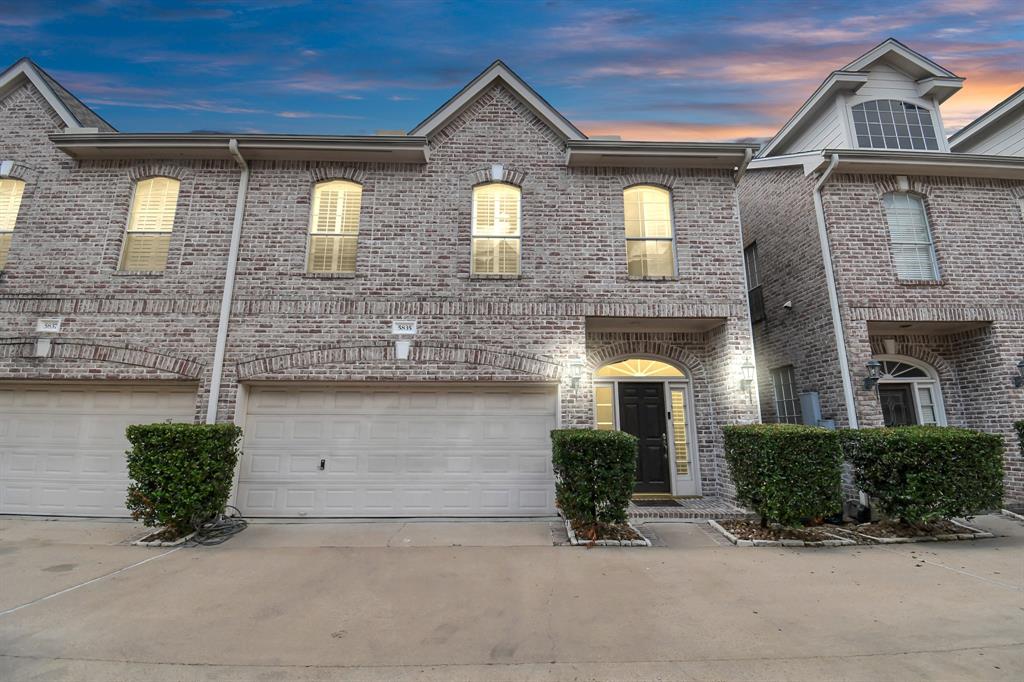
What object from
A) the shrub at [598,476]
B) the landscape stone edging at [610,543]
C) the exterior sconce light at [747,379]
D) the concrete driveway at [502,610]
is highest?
the exterior sconce light at [747,379]

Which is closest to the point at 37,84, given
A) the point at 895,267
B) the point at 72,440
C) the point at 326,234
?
the point at 326,234

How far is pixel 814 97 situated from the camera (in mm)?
9711

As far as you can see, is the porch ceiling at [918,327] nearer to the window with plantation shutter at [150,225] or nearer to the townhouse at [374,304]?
the townhouse at [374,304]

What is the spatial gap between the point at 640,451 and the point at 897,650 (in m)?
5.07

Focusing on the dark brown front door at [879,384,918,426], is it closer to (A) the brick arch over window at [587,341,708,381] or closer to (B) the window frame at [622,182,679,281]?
(A) the brick arch over window at [587,341,708,381]

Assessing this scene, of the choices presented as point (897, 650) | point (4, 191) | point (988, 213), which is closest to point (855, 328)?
point (988, 213)

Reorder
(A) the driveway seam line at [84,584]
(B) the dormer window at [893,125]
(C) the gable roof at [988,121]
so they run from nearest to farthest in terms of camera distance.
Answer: (A) the driveway seam line at [84,584]
(B) the dormer window at [893,125]
(C) the gable roof at [988,121]

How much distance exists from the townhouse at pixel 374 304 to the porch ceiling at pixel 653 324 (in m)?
0.07

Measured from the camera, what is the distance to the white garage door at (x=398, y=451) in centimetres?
706

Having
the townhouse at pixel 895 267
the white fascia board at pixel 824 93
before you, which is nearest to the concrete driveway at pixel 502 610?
the townhouse at pixel 895 267

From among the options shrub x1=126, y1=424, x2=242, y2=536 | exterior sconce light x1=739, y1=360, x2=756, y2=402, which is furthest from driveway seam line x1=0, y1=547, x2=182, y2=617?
exterior sconce light x1=739, y1=360, x2=756, y2=402

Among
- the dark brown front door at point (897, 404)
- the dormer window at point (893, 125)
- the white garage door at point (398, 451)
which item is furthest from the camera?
the dormer window at point (893, 125)

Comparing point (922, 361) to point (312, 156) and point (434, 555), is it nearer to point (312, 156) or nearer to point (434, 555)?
point (434, 555)

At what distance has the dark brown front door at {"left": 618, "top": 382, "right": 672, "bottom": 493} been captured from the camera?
807 cm
